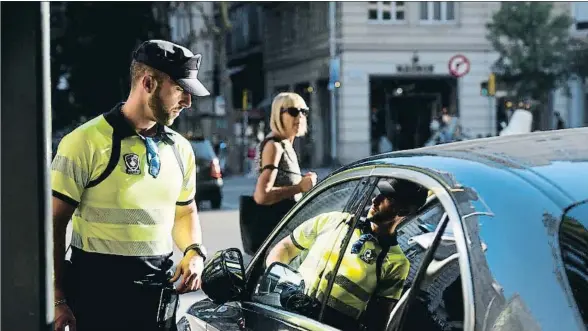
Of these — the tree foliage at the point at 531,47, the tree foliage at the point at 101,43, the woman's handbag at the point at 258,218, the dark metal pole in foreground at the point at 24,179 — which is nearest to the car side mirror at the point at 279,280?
the dark metal pole in foreground at the point at 24,179

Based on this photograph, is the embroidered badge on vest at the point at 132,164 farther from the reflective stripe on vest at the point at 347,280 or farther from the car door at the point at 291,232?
the reflective stripe on vest at the point at 347,280

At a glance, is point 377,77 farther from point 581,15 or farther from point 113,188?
point 113,188

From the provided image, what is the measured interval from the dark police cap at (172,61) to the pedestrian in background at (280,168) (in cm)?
285

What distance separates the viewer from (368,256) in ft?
9.98

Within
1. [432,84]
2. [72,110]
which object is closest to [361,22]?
[432,84]

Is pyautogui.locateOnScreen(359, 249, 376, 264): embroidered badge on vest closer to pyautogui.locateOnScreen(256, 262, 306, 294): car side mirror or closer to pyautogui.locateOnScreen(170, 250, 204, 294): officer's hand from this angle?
pyautogui.locateOnScreen(256, 262, 306, 294): car side mirror

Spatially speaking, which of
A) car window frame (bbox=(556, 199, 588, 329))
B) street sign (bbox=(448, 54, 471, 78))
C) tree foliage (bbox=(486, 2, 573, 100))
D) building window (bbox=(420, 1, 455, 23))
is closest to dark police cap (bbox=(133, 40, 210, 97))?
car window frame (bbox=(556, 199, 588, 329))

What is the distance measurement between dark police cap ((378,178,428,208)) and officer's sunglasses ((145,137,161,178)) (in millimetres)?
1207

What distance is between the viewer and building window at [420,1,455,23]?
130 feet

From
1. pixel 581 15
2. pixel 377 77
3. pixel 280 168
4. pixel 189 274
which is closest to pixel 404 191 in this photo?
pixel 189 274

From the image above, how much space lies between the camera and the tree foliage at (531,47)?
3706 cm

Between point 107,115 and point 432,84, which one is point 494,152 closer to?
point 107,115

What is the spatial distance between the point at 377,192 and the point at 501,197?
69 cm

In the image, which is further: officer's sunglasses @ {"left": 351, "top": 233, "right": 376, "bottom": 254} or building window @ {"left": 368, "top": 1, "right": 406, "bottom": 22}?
building window @ {"left": 368, "top": 1, "right": 406, "bottom": 22}
